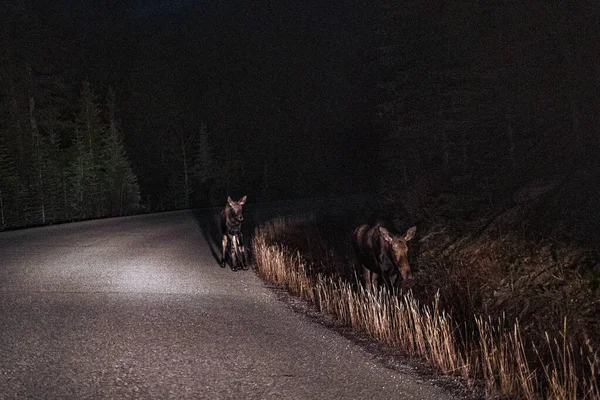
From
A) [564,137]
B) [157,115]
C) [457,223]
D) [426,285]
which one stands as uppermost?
[157,115]

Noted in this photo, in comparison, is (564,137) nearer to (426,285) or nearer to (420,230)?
(420,230)

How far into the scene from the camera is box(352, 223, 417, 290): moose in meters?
9.98

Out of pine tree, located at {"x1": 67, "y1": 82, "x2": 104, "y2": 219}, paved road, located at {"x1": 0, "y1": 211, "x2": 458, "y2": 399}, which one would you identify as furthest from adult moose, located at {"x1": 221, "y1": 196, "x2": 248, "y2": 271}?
pine tree, located at {"x1": 67, "y1": 82, "x2": 104, "y2": 219}

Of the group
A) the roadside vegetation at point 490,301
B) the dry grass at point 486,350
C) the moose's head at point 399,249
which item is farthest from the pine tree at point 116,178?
the dry grass at point 486,350

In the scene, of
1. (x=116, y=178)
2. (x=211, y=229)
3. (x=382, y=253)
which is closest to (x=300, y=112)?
(x=116, y=178)

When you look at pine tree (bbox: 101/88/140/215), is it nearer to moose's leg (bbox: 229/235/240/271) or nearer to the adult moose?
the adult moose

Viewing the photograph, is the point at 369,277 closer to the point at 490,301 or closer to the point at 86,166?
the point at 490,301

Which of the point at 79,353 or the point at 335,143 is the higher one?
the point at 335,143

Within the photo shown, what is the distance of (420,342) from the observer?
698 centimetres

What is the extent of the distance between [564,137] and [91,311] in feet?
49.3

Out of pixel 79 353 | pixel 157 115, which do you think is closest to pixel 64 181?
pixel 157 115

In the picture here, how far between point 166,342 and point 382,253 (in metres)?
4.43

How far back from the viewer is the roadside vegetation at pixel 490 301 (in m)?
6.10

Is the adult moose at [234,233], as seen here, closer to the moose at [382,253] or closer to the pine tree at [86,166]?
the moose at [382,253]
